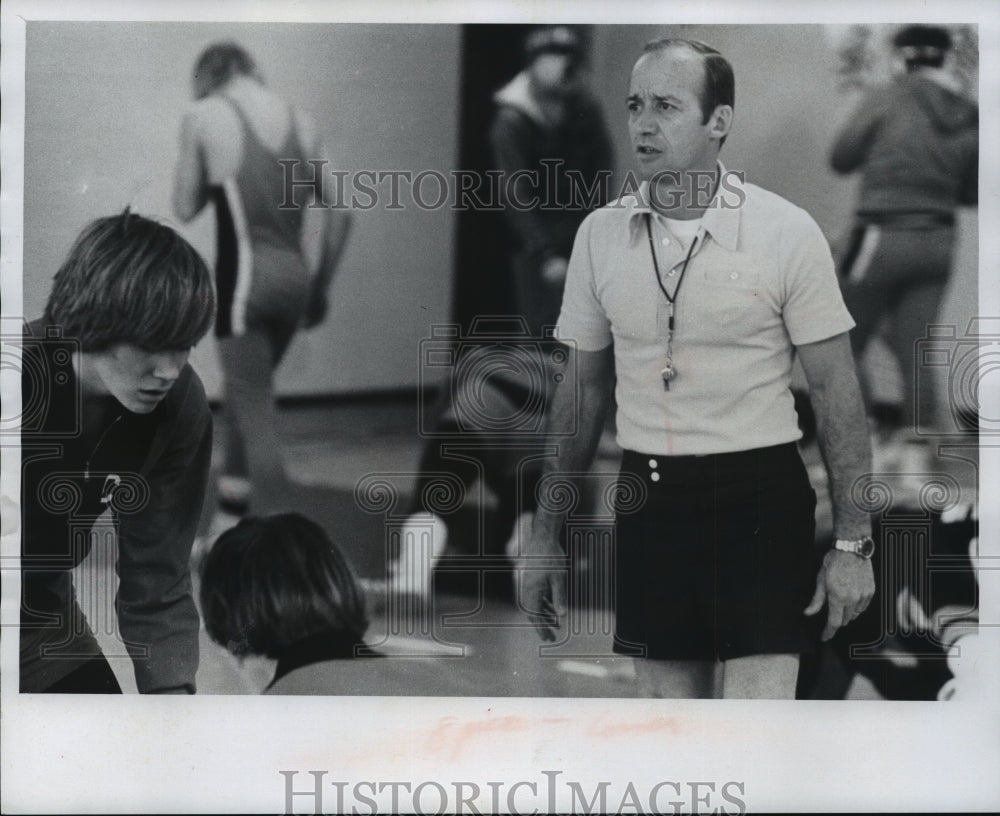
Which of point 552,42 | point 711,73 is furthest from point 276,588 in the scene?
point 711,73

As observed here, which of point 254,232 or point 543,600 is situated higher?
point 254,232

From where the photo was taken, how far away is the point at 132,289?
3490 millimetres

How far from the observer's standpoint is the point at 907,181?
3.39 m

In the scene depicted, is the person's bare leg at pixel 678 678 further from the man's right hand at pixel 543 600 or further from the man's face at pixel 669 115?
the man's face at pixel 669 115

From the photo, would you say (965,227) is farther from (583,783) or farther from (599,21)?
(583,783)

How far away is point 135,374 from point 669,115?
163 centimetres

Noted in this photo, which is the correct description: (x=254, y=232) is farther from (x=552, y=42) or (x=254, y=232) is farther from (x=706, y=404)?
(x=706, y=404)

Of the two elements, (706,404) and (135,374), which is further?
(135,374)

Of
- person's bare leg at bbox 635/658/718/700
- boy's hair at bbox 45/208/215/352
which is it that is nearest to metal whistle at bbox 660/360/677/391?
person's bare leg at bbox 635/658/718/700

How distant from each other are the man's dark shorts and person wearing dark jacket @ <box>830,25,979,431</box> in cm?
47

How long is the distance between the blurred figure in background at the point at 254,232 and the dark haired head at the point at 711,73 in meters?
0.97

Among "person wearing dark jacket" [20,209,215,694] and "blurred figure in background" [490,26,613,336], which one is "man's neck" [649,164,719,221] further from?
"person wearing dark jacket" [20,209,215,694]

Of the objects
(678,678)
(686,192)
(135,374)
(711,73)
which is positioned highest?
(711,73)

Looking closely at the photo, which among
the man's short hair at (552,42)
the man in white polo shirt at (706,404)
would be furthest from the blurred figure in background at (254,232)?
the man in white polo shirt at (706,404)
